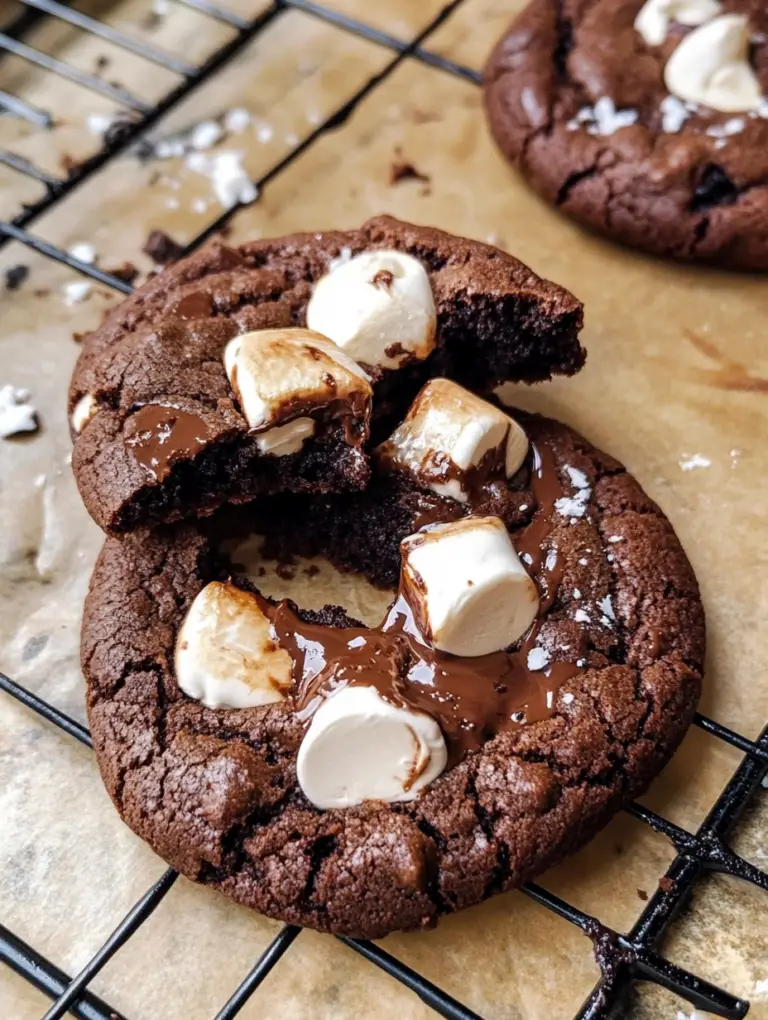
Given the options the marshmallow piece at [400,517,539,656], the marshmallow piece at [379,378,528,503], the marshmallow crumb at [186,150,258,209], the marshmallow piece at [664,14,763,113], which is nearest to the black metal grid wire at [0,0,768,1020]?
the marshmallow piece at [400,517,539,656]

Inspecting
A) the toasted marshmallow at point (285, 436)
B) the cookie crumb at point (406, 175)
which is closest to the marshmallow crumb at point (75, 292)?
the cookie crumb at point (406, 175)

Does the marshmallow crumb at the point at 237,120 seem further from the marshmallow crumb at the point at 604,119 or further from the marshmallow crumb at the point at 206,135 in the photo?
the marshmallow crumb at the point at 604,119

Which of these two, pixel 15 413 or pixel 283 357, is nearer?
pixel 283 357

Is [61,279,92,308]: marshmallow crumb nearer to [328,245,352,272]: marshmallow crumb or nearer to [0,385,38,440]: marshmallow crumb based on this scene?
[0,385,38,440]: marshmallow crumb

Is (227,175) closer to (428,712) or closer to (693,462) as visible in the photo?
(693,462)

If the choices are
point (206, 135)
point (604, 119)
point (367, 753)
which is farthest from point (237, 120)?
point (367, 753)
